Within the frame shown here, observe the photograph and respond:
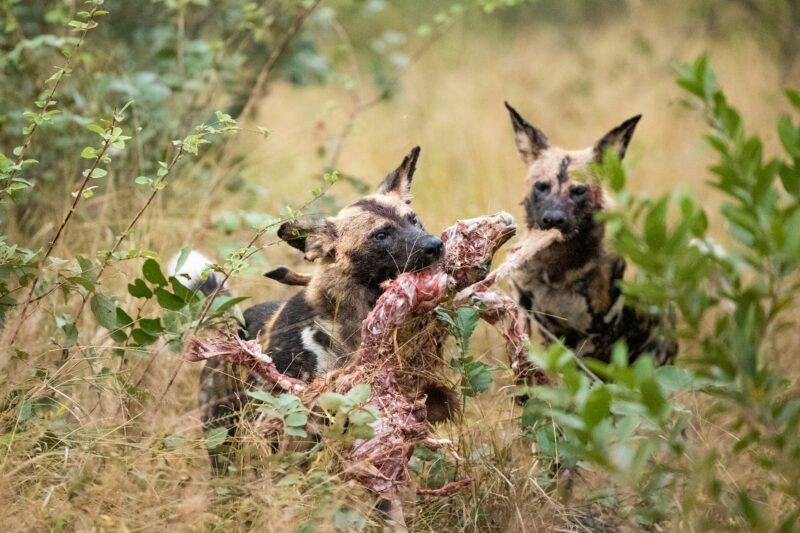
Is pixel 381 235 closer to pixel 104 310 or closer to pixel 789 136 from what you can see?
pixel 104 310

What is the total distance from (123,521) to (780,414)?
1.73m

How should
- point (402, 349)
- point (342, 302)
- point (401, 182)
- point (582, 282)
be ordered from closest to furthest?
point (402, 349)
point (342, 302)
point (401, 182)
point (582, 282)

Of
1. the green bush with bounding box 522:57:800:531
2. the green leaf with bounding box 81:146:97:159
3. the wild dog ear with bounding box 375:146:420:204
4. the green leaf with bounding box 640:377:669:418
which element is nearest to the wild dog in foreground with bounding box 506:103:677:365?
the wild dog ear with bounding box 375:146:420:204

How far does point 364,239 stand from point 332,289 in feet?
0.73

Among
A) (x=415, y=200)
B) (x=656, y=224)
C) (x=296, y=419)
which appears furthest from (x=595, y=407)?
(x=415, y=200)

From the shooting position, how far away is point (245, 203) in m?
5.87

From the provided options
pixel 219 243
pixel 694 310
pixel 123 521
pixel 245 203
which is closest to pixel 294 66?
pixel 245 203

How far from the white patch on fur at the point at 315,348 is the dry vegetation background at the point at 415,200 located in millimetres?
460

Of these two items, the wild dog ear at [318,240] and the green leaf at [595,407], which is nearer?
the green leaf at [595,407]

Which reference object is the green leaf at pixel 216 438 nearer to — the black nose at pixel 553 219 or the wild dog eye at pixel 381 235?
the wild dog eye at pixel 381 235

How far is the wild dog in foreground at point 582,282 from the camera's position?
4582 millimetres

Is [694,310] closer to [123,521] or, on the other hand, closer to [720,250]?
[123,521]

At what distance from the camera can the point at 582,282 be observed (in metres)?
4.62

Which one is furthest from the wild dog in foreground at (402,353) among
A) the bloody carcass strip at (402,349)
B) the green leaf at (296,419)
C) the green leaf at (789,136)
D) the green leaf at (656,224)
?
the green leaf at (789,136)
